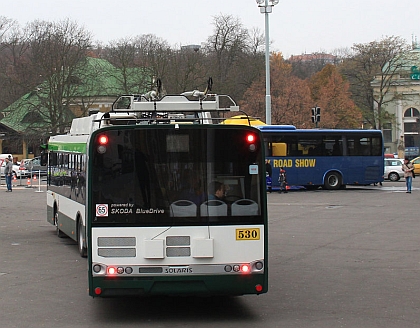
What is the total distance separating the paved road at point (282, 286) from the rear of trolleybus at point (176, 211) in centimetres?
55

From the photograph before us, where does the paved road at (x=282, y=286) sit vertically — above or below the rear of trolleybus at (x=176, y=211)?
below

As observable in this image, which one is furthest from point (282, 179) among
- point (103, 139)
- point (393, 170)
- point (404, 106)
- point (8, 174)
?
point (404, 106)

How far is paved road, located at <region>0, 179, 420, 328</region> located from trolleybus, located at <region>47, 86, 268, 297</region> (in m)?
0.56

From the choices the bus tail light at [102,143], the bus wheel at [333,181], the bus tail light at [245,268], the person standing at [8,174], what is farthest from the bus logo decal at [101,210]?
the person standing at [8,174]

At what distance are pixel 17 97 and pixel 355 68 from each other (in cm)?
3245

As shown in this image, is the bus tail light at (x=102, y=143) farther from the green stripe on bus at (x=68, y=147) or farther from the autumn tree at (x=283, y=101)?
the autumn tree at (x=283, y=101)

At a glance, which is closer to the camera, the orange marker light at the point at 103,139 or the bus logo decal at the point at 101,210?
the bus logo decal at the point at 101,210

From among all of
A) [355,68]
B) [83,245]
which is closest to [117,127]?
[83,245]

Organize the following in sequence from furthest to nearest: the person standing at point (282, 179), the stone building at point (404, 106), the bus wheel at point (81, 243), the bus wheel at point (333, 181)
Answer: the stone building at point (404, 106)
the bus wheel at point (333, 181)
the person standing at point (282, 179)
the bus wheel at point (81, 243)

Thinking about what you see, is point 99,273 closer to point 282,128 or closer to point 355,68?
point 282,128

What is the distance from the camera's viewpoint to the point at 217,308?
9930mm

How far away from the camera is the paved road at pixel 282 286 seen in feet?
30.1

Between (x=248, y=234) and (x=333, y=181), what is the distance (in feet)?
99.9

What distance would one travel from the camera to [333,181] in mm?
38938
